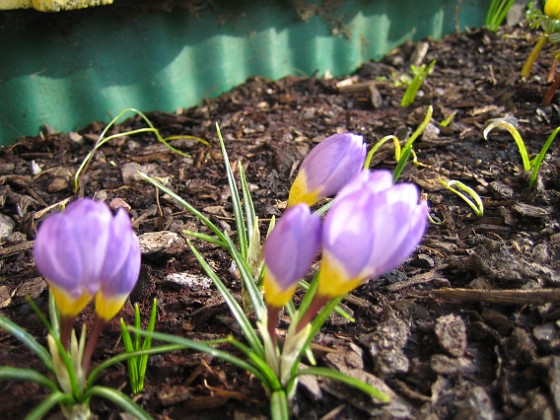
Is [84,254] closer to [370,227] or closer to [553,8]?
[370,227]

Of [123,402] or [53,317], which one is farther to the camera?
[53,317]

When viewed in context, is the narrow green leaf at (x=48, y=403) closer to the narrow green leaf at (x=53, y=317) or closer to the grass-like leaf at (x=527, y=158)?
the narrow green leaf at (x=53, y=317)

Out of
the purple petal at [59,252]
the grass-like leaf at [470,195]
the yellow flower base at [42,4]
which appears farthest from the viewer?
the yellow flower base at [42,4]

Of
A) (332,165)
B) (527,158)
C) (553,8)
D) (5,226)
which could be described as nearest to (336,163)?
(332,165)

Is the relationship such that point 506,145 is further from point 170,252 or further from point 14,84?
point 14,84

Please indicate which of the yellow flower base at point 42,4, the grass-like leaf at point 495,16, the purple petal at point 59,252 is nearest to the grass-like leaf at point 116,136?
the yellow flower base at point 42,4

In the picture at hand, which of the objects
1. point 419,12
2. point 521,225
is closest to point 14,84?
point 521,225

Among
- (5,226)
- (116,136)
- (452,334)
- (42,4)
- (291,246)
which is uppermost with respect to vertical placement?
(42,4)

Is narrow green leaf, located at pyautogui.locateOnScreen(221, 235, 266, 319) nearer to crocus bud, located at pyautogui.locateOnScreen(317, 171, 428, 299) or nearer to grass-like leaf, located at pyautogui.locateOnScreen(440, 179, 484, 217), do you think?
crocus bud, located at pyautogui.locateOnScreen(317, 171, 428, 299)

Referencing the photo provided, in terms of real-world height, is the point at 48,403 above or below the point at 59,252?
below
